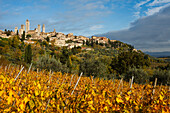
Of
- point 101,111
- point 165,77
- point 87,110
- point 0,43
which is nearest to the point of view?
point 87,110

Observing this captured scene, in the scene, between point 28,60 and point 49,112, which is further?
point 28,60

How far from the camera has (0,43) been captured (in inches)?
1700

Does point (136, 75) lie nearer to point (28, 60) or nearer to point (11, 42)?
point (28, 60)

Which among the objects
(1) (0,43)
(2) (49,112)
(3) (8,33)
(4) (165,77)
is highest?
(3) (8,33)

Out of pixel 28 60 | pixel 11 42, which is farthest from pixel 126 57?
A: pixel 11 42

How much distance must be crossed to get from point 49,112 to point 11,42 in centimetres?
4914

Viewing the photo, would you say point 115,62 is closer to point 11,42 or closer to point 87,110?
point 87,110

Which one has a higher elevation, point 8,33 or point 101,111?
point 8,33

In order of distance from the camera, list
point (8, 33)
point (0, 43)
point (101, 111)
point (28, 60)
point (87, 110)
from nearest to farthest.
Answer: point (87, 110)
point (101, 111)
point (28, 60)
point (0, 43)
point (8, 33)

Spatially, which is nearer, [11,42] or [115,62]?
[115,62]

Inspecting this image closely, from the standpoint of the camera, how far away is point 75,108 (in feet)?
12.2

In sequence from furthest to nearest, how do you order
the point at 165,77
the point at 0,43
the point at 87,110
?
the point at 0,43 → the point at 165,77 → the point at 87,110

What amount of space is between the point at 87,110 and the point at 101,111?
0.50 metres

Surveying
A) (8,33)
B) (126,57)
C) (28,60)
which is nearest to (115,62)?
(126,57)
